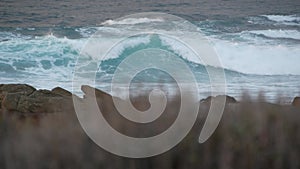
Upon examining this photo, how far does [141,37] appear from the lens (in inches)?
1058

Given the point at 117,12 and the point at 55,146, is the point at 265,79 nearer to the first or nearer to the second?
the point at 117,12

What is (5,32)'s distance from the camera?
28.0m

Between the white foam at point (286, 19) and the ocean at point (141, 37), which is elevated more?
the white foam at point (286, 19)

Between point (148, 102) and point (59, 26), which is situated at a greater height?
point (59, 26)

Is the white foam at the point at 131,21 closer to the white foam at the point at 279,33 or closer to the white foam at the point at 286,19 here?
the white foam at the point at 279,33

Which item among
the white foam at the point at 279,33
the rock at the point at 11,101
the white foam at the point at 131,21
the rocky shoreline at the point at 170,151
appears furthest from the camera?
the white foam at the point at 131,21

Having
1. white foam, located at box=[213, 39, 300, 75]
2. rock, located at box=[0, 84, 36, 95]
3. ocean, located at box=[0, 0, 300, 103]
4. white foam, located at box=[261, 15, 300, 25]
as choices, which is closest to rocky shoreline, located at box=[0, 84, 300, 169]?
rock, located at box=[0, 84, 36, 95]

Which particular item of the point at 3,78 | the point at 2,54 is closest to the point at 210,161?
the point at 3,78

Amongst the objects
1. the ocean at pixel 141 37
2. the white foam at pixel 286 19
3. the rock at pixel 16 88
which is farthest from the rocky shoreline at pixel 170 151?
the white foam at pixel 286 19

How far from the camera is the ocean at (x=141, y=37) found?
2067 cm

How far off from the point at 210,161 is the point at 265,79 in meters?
16.3

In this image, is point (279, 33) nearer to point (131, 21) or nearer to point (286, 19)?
point (286, 19)

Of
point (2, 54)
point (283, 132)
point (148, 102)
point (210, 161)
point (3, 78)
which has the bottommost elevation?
point (210, 161)

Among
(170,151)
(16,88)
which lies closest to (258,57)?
(16,88)
